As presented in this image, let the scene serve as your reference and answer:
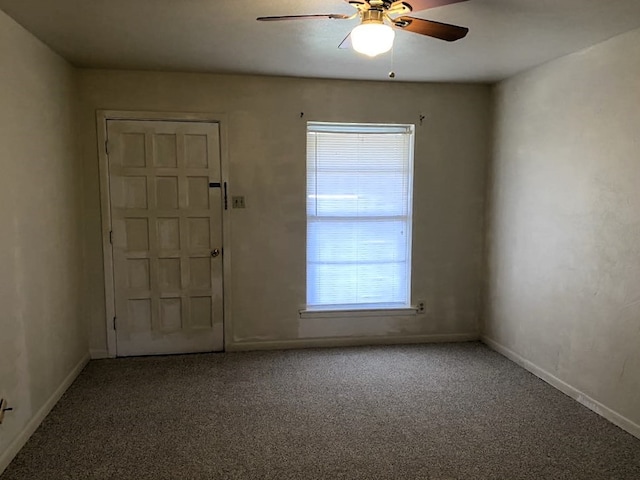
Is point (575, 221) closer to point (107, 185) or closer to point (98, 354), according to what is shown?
point (107, 185)

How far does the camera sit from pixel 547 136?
356cm

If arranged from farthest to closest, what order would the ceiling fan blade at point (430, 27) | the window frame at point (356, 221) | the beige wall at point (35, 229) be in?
1. the window frame at point (356, 221)
2. the beige wall at point (35, 229)
3. the ceiling fan blade at point (430, 27)

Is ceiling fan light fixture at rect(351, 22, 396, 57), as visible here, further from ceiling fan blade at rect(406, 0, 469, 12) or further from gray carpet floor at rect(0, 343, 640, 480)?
gray carpet floor at rect(0, 343, 640, 480)

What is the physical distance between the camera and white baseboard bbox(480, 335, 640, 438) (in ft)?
9.39

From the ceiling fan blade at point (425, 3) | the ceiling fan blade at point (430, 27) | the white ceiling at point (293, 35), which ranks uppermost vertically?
the white ceiling at point (293, 35)

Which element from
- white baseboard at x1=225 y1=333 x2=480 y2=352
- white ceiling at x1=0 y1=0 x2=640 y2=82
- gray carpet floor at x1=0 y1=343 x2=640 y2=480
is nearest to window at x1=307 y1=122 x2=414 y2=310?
white baseboard at x1=225 y1=333 x2=480 y2=352

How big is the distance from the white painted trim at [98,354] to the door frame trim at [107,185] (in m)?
0.03

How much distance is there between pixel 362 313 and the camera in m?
4.37

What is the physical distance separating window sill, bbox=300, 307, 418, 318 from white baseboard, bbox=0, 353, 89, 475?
1863mm

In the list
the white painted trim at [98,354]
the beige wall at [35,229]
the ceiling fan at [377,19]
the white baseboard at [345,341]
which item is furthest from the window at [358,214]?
the ceiling fan at [377,19]

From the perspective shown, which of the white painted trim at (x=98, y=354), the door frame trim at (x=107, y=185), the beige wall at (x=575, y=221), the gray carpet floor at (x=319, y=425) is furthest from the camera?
the white painted trim at (x=98, y=354)

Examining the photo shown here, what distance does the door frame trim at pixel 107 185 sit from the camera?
384 cm

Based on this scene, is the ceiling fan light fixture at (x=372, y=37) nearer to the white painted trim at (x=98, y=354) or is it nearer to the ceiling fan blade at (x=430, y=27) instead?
the ceiling fan blade at (x=430, y=27)

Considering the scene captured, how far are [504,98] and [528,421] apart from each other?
2636 millimetres
